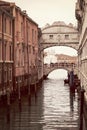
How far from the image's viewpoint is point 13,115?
29328mm

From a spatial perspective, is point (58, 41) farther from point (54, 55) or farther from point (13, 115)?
point (54, 55)

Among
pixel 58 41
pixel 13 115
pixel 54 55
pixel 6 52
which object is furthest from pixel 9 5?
pixel 54 55

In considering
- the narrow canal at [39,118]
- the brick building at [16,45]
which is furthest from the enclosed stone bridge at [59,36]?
the narrow canal at [39,118]

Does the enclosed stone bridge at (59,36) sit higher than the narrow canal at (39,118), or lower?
higher

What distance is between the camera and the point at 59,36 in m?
76.4

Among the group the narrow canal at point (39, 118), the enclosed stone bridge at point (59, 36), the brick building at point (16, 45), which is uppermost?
the enclosed stone bridge at point (59, 36)

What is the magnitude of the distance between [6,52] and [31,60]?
16.8m

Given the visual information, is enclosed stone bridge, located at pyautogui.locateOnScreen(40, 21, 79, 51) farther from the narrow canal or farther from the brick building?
the narrow canal

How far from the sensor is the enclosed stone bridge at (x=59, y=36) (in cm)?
7588

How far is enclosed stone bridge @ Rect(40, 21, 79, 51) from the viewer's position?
75875 mm

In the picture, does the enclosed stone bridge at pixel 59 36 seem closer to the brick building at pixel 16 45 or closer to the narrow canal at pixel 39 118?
the brick building at pixel 16 45

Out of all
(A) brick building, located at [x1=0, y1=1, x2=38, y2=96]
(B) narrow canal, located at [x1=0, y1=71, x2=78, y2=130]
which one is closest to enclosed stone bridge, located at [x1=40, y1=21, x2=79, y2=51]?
(A) brick building, located at [x1=0, y1=1, x2=38, y2=96]

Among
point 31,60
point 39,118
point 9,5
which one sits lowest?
point 39,118

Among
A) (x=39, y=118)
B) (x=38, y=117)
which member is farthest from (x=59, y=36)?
(x=39, y=118)
